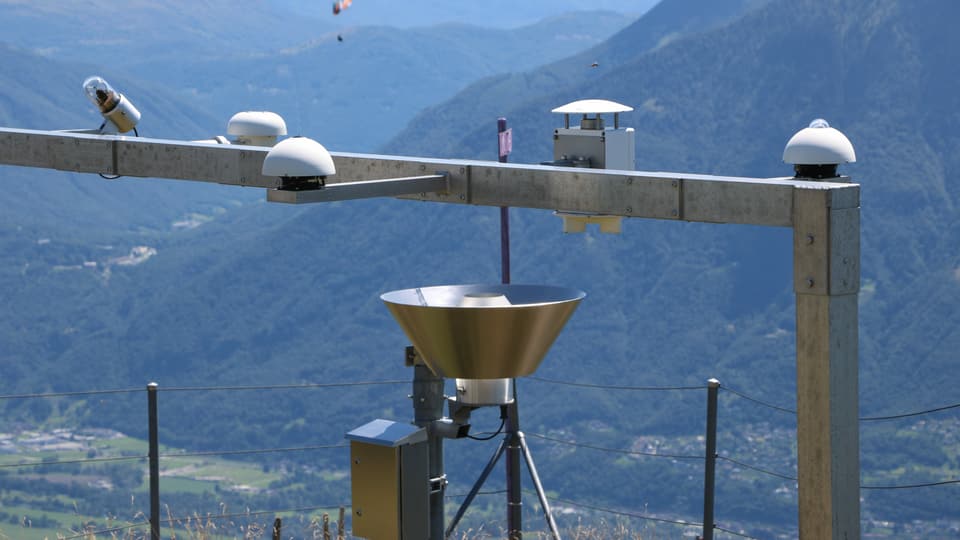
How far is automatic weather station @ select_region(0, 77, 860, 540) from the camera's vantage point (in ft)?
16.3

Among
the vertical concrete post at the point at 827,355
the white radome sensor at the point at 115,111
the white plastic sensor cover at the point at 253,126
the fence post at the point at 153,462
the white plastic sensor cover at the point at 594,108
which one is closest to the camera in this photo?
the vertical concrete post at the point at 827,355

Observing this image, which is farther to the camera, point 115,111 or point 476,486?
point 115,111

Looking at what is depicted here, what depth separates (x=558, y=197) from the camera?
5820 mm

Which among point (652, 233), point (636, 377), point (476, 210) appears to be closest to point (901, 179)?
point (652, 233)

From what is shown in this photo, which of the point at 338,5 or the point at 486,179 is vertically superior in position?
the point at 338,5

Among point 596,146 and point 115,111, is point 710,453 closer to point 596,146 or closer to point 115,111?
point 596,146

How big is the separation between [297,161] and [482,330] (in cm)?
90

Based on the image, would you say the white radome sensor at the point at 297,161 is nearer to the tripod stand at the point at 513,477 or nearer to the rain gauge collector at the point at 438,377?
the rain gauge collector at the point at 438,377

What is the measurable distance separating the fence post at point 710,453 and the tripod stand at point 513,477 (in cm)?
73

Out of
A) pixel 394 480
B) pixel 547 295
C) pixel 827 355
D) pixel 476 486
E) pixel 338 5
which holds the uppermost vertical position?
pixel 338 5

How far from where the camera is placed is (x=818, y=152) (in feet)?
17.9

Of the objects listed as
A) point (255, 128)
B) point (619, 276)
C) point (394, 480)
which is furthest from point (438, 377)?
point (619, 276)

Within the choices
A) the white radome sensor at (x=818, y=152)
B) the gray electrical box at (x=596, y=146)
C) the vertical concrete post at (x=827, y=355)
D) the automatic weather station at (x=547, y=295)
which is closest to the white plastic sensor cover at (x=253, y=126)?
the automatic weather station at (x=547, y=295)

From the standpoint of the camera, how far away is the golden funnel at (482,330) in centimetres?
534
